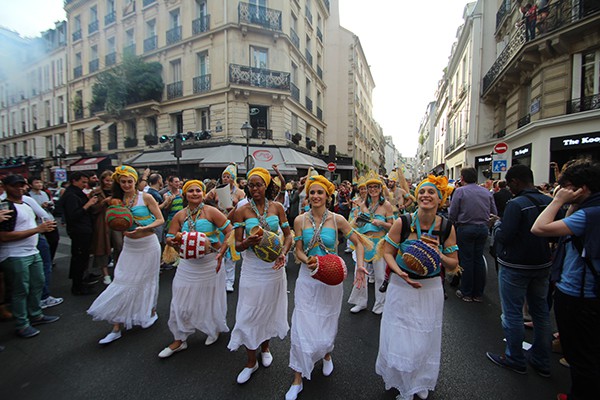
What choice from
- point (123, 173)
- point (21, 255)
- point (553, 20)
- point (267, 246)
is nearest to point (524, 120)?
point (553, 20)

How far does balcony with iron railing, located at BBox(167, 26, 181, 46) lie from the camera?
1825 centimetres

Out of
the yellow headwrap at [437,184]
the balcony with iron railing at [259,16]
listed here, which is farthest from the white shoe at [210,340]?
the balcony with iron railing at [259,16]

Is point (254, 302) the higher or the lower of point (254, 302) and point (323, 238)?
the lower

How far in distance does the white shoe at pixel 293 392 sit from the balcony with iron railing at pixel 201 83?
17.7 metres

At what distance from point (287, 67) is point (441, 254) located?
58.4 ft

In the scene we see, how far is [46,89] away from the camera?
26938 mm

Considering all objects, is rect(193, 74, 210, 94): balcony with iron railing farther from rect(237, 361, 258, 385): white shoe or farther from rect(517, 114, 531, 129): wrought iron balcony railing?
rect(237, 361, 258, 385): white shoe

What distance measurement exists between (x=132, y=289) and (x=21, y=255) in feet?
4.79

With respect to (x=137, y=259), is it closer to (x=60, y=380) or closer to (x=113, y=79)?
(x=60, y=380)

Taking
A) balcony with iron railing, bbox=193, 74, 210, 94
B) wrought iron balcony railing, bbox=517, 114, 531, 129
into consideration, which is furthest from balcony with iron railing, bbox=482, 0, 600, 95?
balcony with iron railing, bbox=193, 74, 210, 94

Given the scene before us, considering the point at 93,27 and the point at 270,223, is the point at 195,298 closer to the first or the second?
the point at 270,223

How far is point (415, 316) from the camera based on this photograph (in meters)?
2.42

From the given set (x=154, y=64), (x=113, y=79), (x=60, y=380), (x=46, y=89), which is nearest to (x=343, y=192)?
(x=60, y=380)

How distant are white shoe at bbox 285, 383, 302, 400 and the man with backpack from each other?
2199 millimetres
